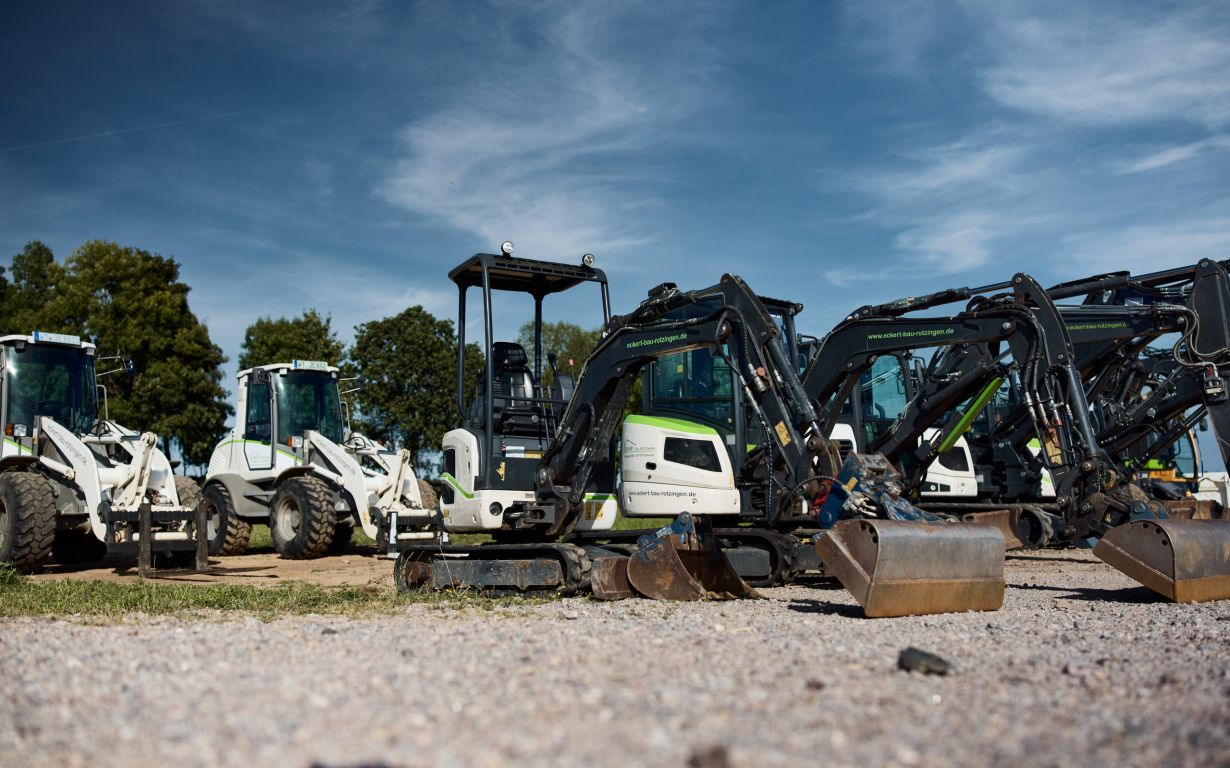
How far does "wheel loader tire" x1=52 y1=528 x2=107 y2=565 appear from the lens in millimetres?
14575

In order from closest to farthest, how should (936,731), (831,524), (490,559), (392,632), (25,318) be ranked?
(936,731) → (392,632) → (831,524) → (490,559) → (25,318)

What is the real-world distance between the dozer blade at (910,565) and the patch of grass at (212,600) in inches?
112

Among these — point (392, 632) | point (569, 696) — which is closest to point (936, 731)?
point (569, 696)

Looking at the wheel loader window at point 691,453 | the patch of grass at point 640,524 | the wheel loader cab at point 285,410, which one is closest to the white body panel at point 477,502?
the wheel loader window at point 691,453

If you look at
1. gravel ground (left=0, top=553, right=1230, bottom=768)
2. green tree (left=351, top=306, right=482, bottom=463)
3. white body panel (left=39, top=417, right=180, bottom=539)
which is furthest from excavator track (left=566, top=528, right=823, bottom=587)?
green tree (left=351, top=306, right=482, bottom=463)

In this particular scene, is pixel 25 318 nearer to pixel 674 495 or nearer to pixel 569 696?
pixel 674 495

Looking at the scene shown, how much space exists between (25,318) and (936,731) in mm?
36240

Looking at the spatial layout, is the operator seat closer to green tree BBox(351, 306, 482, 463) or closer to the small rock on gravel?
the small rock on gravel

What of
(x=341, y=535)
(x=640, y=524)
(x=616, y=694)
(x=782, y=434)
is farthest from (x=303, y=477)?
(x=616, y=694)

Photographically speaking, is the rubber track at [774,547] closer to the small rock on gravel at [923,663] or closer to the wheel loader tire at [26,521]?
the small rock on gravel at [923,663]

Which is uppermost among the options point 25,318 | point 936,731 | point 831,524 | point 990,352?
point 25,318

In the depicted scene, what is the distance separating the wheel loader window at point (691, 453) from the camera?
1079 centimetres

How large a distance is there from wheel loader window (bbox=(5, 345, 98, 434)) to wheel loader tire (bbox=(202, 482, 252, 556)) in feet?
8.92

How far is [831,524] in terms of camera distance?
27.6 feet
